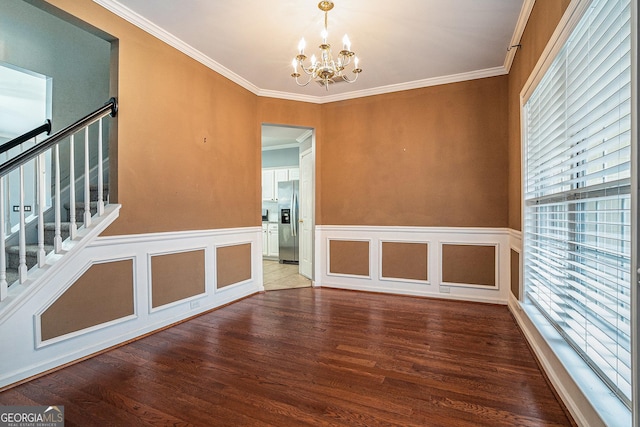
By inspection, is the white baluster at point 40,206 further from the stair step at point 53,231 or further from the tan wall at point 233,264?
the tan wall at point 233,264

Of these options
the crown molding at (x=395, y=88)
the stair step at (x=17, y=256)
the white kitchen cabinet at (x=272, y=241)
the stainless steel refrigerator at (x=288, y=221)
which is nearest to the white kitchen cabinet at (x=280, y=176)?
the stainless steel refrigerator at (x=288, y=221)

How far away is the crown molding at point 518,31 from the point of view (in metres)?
2.54

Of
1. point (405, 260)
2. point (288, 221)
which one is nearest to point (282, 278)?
point (288, 221)

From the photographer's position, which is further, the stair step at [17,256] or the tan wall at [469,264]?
the tan wall at [469,264]

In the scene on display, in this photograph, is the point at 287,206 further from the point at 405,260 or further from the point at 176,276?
the point at 176,276

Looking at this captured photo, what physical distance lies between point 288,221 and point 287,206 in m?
0.34

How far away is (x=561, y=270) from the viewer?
195 cm

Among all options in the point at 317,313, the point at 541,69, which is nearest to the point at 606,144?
the point at 541,69

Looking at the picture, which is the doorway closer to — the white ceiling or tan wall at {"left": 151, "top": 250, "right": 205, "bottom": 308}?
tan wall at {"left": 151, "top": 250, "right": 205, "bottom": 308}

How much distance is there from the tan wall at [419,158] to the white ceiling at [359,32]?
1.17 ft

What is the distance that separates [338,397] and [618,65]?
7.09 ft

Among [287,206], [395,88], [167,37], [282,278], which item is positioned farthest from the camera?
[287,206]

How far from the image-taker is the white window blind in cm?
→ 130

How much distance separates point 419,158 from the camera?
4207mm
